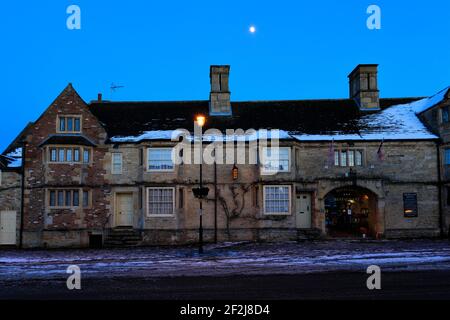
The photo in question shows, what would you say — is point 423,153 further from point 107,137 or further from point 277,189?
point 107,137

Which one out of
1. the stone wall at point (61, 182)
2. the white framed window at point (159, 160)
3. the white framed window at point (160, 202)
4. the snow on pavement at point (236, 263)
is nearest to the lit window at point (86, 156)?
the stone wall at point (61, 182)

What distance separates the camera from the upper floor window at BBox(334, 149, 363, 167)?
98.7ft

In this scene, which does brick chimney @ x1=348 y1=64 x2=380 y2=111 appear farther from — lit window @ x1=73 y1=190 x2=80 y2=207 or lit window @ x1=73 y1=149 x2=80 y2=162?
lit window @ x1=73 y1=190 x2=80 y2=207

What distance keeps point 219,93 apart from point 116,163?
30.7ft

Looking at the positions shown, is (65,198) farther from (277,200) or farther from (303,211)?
(303,211)

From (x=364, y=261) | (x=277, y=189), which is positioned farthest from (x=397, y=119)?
(x=364, y=261)

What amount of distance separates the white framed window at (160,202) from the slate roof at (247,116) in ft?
14.6

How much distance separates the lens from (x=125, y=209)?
3022 centimetres

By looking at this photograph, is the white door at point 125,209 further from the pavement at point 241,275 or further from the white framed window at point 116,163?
the pavement at point 241,275

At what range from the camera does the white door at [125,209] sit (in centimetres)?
3012

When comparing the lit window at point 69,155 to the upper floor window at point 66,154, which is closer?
the upper floor window at point 66,154

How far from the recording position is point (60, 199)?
2858cm
